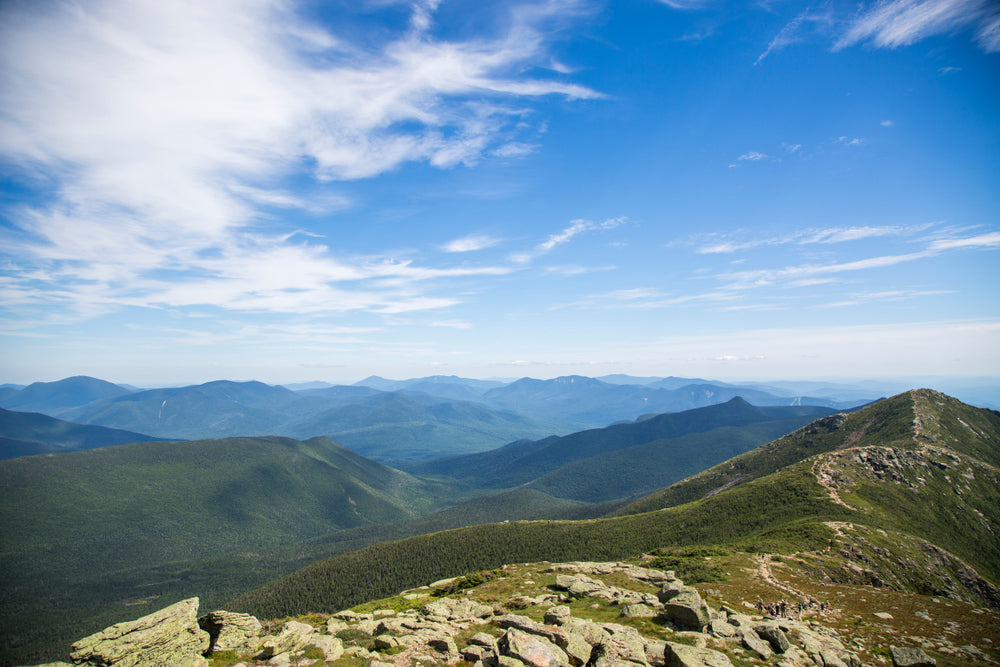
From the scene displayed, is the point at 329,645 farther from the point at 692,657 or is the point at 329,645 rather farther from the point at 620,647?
the point at 692,657

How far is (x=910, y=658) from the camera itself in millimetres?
33188

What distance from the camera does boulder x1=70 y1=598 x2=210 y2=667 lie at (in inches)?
1393

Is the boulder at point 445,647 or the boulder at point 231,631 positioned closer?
the boulder at point 445,647

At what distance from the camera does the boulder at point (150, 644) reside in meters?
35.4

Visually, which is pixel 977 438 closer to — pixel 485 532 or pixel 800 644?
pixel 485 532

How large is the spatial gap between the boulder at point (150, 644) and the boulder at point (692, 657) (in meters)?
38.5

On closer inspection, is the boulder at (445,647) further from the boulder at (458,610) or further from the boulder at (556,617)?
the boulder at (458,610)

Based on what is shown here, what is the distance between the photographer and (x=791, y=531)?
9950 cm

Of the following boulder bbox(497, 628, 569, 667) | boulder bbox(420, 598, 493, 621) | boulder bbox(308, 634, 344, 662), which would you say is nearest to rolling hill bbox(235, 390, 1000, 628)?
boulder bbox(420, 598, 493, 621)

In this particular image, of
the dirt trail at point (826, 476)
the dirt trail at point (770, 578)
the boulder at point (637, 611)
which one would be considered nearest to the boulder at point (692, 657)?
the boulder at point (637, 611)

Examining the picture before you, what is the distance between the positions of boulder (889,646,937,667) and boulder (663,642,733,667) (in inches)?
658

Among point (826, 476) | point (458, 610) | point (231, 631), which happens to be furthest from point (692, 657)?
point (826, 476)

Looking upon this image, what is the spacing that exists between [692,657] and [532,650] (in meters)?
11.9

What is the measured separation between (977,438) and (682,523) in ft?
564
